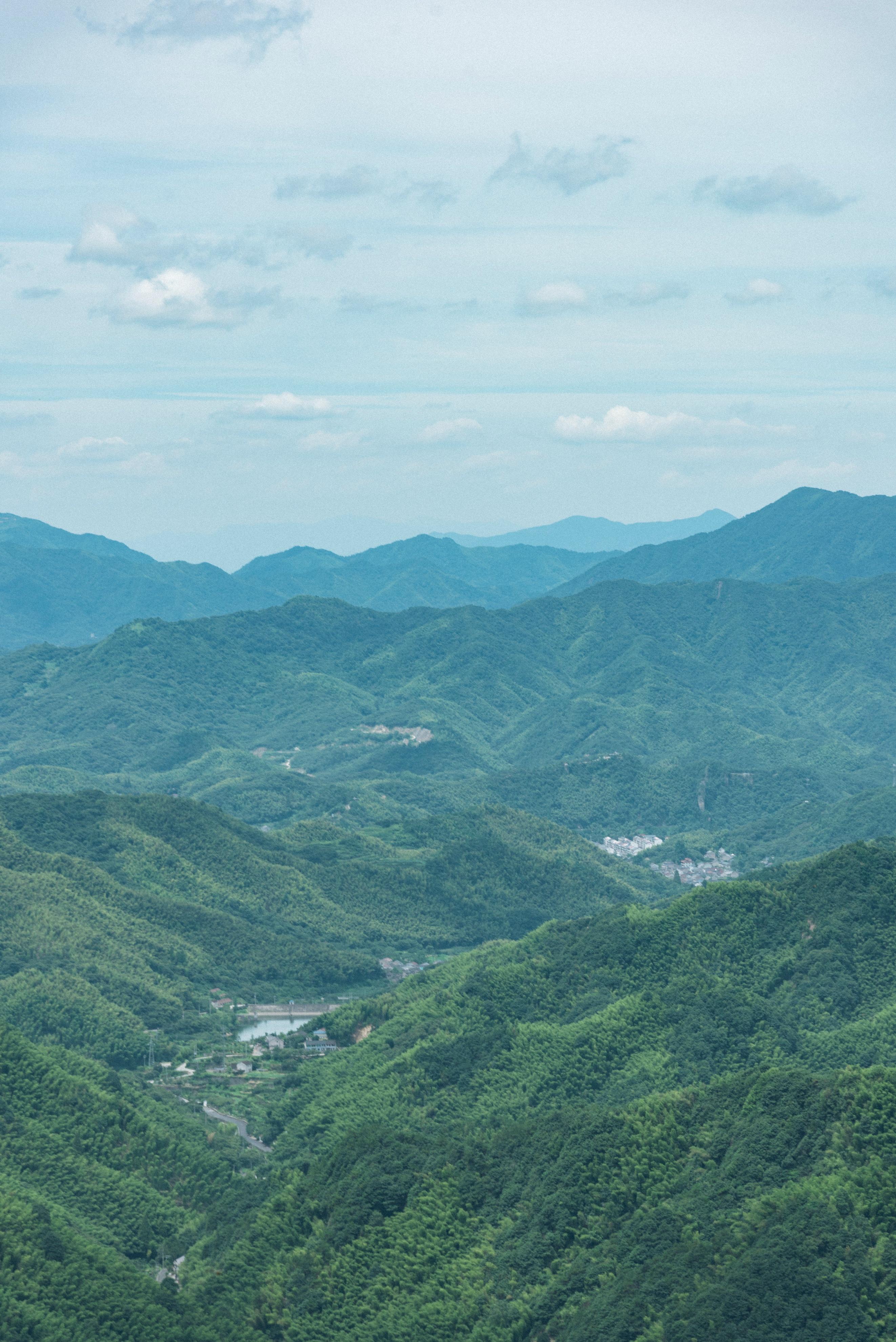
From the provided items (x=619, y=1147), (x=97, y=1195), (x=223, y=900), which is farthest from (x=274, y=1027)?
(x=619, y=1147)

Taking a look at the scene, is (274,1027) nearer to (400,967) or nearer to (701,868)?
(400,967)

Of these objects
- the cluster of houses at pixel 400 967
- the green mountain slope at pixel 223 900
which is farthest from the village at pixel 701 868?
the cluster of houses at pixel 400 967

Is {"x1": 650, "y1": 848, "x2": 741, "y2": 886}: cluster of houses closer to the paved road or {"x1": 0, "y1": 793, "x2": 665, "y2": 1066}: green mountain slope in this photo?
{"x1": 0, "y1": 793, "x2": 665, "y2": 1066}: green mountain slope

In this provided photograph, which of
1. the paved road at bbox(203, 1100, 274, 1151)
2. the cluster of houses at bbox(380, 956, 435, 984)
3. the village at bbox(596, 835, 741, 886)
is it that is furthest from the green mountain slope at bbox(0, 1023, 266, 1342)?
the village at bbox(596, 835, 741, 886)

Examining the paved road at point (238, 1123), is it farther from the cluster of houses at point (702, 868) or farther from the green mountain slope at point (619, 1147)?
the cluster of houses at point (702, 868)

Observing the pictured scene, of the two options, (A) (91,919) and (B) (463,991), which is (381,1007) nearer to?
(B) (463,991)
